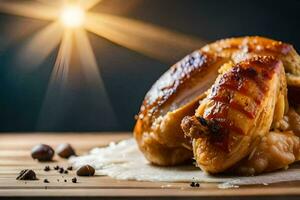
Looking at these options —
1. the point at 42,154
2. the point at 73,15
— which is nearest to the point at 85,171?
the point at 42,154

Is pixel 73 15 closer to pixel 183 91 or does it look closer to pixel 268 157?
pixel 183 91

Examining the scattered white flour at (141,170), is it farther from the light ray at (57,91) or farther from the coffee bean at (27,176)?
the light ray at (57,91)

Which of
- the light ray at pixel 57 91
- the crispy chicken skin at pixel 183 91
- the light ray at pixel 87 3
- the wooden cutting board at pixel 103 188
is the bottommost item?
the wooden cutting board at pixel 103 188

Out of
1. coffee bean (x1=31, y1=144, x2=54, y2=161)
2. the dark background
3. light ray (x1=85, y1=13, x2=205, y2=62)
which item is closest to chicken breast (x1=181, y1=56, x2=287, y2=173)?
coffee bean (x1=31, y1=144, x2=54, y2=161)

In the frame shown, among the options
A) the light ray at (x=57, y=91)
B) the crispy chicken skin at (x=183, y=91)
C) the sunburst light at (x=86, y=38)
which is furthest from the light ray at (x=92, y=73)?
the crispy chicken skin at (x=183, y=91)

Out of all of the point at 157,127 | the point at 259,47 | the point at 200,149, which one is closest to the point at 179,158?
the point at 157,127
